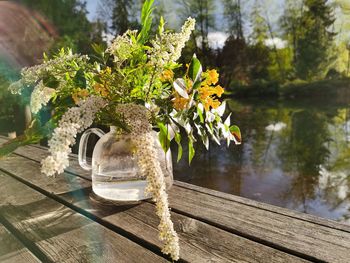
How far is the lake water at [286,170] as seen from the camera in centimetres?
434

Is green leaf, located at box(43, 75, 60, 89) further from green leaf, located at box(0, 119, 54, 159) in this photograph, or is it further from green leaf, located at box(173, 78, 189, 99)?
green leaf, located at box(173, 78, 189, 99)

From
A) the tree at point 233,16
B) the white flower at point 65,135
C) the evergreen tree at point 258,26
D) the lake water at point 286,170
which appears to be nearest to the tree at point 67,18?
the lake water at point 286,170

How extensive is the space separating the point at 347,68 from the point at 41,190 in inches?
1140

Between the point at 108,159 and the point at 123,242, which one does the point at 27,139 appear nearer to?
the point at 108,159

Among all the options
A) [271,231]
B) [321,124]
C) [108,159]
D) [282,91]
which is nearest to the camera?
[271,231]

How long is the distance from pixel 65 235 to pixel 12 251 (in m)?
0.14

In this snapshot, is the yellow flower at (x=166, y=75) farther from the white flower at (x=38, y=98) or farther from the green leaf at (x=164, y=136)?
the white flower at (x=38, y=98)

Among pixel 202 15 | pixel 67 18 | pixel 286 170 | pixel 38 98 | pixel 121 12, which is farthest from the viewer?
pixel 202 15

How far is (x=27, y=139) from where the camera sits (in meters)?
0.99

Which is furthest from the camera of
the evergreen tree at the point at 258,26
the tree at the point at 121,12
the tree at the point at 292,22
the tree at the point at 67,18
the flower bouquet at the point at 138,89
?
the evergreen tree at the point at 258,26

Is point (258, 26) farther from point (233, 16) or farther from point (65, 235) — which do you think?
point (65, 235)

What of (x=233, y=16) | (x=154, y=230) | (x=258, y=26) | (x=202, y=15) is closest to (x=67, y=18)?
(x=154, y=230)

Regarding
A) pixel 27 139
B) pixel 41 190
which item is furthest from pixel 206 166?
pixel 27 139

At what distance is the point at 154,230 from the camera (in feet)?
3.17
